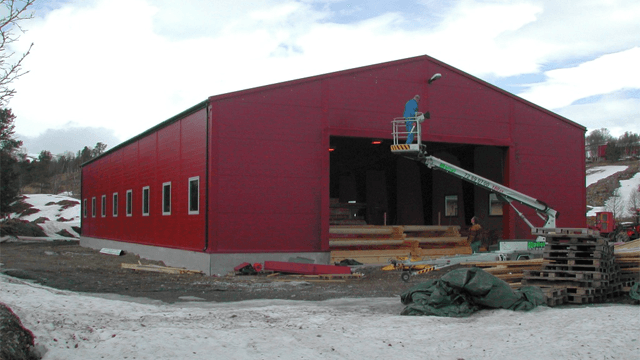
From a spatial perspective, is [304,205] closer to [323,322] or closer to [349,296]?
[349,296]

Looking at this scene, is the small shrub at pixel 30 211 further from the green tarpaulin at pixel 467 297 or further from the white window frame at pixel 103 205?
the green tarpaulin at pixel 467 297

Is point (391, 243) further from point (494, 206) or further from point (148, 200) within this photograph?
point (148, 200)

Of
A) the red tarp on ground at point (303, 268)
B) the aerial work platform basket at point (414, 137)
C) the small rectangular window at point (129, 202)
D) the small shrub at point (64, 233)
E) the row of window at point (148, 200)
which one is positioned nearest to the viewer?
the red tarp on ground at point (303, 268)

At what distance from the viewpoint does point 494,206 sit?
26672 millimetres

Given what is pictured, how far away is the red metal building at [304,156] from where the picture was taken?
1875cm

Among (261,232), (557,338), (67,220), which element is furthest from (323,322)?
(67,220)

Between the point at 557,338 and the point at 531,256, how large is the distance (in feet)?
33.4

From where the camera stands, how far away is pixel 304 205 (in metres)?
19.5

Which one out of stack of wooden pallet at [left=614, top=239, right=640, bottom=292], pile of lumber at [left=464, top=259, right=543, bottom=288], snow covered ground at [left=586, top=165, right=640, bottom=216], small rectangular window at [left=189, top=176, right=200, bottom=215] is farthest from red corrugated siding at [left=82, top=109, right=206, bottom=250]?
snow covered ground at [left=586, top=165, right=640, bottom=216]

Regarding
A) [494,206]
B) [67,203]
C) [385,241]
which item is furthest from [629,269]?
[67,203]

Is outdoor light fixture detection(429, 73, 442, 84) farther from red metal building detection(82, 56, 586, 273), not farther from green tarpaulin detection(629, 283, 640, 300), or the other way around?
green tarpaulin detection(629, 283, 640, 300)

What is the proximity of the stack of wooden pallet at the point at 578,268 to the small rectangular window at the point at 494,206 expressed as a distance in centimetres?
1412

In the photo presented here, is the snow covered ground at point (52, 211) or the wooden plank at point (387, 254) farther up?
the snow covered ground at point (52, 211)

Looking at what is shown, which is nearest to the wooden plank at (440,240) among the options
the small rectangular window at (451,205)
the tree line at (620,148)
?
the small rectangular window at (451,205)
